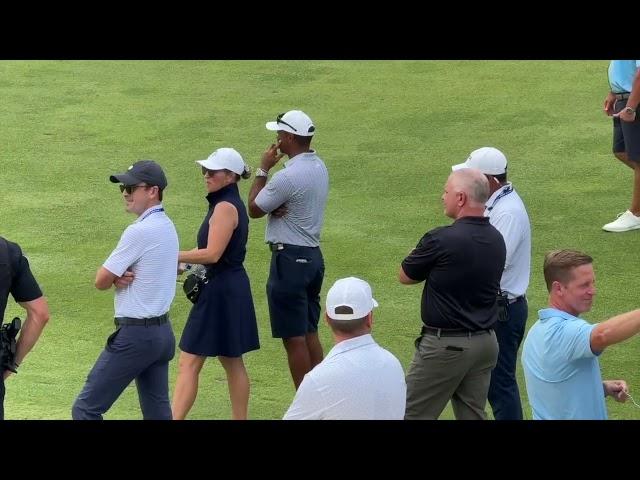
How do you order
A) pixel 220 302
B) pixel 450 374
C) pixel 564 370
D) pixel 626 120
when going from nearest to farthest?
pixel 564 370 → pixel 450 374 → pixel 220 302 → pixel 626 120

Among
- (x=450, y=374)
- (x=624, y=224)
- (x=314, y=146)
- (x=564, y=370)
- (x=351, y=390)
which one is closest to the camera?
(x=351, y=390)

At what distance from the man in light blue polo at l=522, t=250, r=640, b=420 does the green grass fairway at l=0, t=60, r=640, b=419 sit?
2258mm

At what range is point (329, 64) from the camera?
1609cm

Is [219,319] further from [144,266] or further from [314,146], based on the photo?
[314,146]

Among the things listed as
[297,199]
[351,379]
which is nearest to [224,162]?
[297,199]

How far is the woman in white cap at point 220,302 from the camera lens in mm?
7230

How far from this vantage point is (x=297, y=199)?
7.64 m

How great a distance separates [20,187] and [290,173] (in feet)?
16.7

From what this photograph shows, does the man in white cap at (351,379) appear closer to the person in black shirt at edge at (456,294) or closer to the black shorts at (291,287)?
the person in black shirt at edge at (456,294)

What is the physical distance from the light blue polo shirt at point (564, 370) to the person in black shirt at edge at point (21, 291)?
101 inches

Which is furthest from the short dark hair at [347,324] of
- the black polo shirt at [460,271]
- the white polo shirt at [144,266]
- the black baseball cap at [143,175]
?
the black baseball cap at [143,175]

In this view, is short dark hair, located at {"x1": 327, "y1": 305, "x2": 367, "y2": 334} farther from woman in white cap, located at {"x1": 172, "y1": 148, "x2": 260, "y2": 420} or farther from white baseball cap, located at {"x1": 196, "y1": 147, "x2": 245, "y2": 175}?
white baseball cap, located at {"x1": 196, "y1": 147, "x2": 245, "y2": 175}

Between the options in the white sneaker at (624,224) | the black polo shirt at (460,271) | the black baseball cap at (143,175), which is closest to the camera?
the black polo shirt at (460,271)

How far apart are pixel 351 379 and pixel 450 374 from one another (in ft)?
4.61
